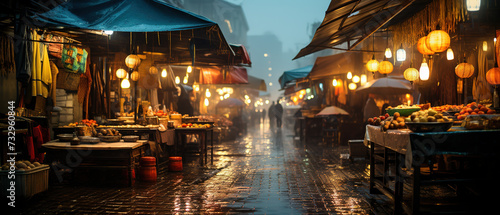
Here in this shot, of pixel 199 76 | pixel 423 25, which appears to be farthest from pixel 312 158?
pixel 199 76

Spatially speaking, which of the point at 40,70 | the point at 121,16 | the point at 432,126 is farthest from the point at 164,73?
the point at 432,126

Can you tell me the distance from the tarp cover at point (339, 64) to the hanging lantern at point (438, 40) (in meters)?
10.2

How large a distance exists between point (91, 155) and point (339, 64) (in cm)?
1334

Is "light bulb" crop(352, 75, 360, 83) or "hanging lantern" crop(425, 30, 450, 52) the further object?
"light bulb" crop(352, 75, 360, 83)

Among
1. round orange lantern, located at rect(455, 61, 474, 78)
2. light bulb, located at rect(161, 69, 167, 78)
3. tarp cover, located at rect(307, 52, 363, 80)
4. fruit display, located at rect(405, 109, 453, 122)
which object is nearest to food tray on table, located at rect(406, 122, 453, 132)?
fruit display, located at rect(405, 109, 453, 122)

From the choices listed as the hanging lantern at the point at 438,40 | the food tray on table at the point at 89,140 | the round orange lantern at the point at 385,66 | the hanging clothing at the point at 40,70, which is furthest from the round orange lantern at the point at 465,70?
the hanging clothing at the point at 40,70

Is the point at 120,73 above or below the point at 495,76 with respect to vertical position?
above

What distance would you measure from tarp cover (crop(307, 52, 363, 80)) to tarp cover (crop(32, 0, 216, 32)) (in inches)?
449

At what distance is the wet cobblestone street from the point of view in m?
5.79

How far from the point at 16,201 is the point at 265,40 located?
558ft

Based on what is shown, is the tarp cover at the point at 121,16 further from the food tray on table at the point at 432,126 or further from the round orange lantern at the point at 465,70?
the round orange lantern at the point at 465,70

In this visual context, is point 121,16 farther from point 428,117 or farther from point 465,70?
point 465,70

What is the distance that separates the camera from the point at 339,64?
18.0 metres

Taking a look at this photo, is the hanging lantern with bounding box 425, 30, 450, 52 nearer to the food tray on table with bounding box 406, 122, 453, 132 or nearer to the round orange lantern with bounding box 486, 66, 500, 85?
the round orange lantern with bounding box 486, 66, 500, 85
